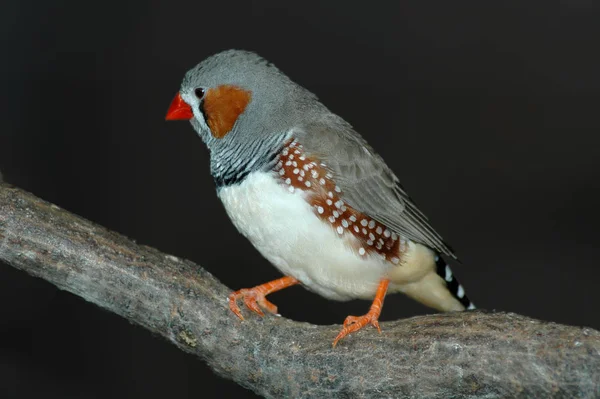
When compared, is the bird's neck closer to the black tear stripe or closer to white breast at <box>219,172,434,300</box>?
white breast at <box>219,172,434,300</box>

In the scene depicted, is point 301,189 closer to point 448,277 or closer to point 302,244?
point 302,244

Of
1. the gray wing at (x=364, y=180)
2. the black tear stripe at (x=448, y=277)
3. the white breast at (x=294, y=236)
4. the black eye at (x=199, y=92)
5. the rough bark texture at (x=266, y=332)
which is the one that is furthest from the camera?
the black tear stripe at (x=448, y=277)

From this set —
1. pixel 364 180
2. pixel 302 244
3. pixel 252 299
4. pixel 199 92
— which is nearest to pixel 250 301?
pixel 252 299

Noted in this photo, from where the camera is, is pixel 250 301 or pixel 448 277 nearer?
pixel 250 301

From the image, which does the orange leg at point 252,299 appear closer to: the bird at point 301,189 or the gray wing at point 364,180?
the bird at point 301,189

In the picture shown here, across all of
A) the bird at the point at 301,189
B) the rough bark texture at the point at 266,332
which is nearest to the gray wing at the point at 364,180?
the bird at the point at 301,189

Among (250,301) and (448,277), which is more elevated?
(448,277)

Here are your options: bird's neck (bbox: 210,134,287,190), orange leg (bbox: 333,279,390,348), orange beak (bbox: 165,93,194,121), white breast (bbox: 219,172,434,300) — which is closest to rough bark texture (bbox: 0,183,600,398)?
orange leg (bbox: 333,279,390,348)
